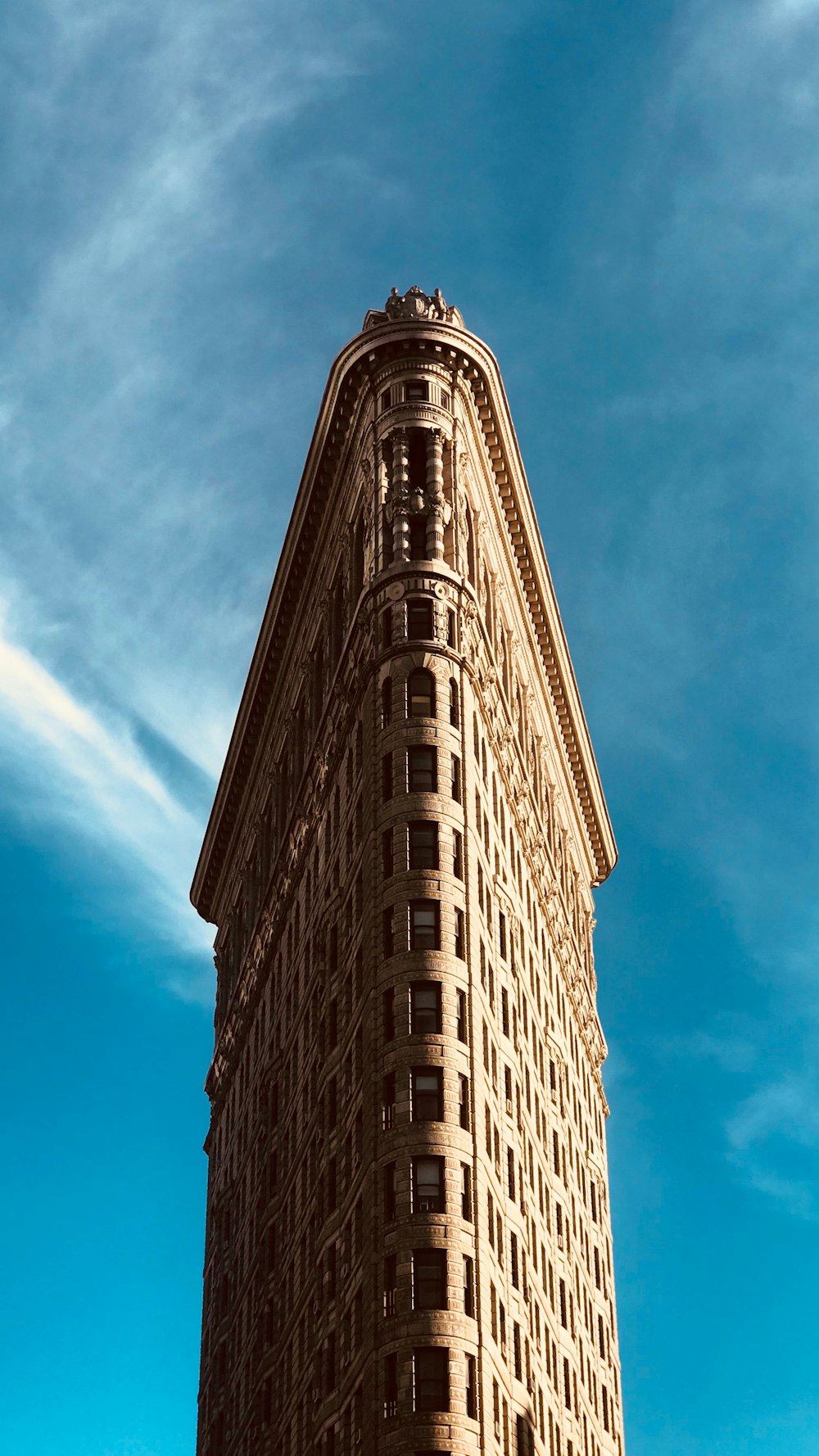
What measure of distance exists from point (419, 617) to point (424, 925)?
59.1 feet

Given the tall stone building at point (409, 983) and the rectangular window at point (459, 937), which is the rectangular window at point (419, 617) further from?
the rectangular window at point (459, 937)

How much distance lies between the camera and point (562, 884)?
13462 cm

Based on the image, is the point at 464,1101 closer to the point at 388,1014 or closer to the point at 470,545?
the point at 388,1014

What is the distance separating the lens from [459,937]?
87688 millimetres

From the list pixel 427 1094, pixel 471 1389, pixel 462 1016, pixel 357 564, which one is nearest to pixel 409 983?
pixel 462 1016

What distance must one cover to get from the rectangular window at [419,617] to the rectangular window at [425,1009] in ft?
66.1

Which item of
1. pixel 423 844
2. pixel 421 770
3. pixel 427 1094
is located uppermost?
pixel 421 770

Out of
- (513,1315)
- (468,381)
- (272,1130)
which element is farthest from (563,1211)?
(468,381)

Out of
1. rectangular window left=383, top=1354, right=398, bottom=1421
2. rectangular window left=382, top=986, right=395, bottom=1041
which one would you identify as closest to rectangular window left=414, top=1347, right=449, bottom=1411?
rectangular window left=383, top=1354, right=398, bottom=1421

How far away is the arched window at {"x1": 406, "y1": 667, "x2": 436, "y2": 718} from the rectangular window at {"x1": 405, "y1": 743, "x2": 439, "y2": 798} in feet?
7.20

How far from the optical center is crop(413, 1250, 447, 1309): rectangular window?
76.8 metres

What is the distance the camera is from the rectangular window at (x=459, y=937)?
3430 inches

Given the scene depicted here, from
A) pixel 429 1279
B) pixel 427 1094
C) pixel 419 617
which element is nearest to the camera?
pixel 429 1279

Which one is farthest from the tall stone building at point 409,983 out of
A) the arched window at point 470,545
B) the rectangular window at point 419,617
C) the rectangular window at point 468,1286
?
the arched window at point 470,545
